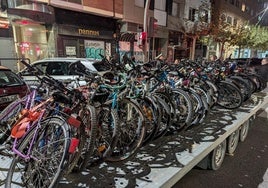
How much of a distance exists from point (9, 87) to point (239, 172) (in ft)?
15.6

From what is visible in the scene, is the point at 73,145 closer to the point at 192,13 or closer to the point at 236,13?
the point at 192,13

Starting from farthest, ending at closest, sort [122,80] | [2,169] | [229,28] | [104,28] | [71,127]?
[229,28] → [104,28] → [122,80] → [2,169] → [71,127]

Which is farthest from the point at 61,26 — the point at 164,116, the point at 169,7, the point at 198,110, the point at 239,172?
the point at 239,172

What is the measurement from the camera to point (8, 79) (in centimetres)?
505

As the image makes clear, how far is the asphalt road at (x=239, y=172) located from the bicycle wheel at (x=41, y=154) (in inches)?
81.2

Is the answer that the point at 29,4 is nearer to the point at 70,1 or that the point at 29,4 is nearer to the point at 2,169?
the point at 70,1

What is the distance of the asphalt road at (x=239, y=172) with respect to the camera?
12.0ft

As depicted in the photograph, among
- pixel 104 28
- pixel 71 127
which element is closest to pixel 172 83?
pixel 71 127

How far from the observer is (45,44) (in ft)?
41.5

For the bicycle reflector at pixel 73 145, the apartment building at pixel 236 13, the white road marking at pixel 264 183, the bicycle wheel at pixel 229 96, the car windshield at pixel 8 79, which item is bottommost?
the white road marking at pixel 264 183

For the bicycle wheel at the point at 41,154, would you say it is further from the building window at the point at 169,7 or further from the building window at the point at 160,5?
the building window at the point at 169,7

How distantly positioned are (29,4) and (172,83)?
9768mm

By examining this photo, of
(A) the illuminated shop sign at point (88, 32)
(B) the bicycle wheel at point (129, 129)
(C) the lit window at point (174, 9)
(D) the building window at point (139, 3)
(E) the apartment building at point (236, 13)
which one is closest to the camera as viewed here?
(B) the bicycle wheel at point (129, 129)

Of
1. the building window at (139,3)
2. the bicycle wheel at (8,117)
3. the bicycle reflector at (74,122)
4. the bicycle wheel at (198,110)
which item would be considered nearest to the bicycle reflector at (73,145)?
the bicycle reflector at (74,122)
